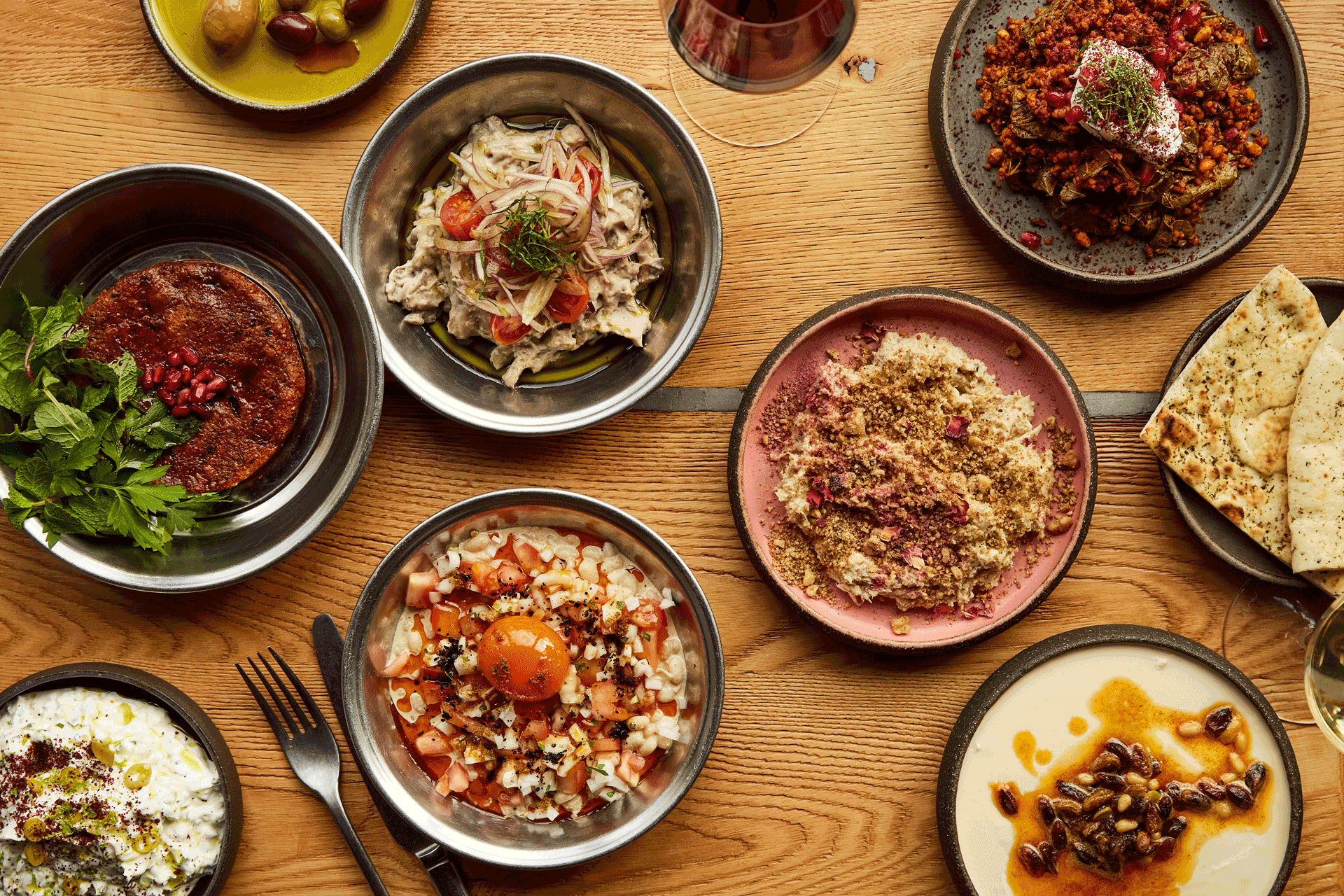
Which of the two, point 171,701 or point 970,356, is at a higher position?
point 970,356

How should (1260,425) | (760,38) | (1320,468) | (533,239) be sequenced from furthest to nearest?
(1260,425)
(1320,468)
(533,239)
(760,38)

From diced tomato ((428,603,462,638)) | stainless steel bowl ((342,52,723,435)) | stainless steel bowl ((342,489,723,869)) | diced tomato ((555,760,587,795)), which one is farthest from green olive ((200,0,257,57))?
diced tomato ((555,760,587,795))

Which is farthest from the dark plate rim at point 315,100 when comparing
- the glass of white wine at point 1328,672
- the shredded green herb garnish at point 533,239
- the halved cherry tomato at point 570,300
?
the glass of white wine at point 1328,672

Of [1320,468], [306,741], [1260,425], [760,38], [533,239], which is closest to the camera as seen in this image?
[760,38]

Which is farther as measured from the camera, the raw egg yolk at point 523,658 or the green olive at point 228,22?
the green olive at point 228,22

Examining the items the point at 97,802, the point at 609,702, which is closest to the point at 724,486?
the point at 609,702

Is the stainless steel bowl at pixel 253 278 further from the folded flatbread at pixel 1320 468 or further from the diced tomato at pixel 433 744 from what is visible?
the folded flatbread at pixel 1320 468

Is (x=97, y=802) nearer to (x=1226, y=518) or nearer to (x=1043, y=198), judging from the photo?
(x=1043, y=198)
